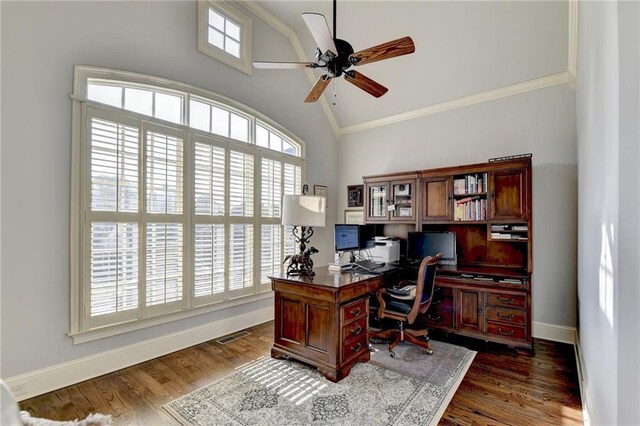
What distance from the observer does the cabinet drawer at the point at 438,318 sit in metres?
3.40

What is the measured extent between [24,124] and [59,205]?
2.10ft

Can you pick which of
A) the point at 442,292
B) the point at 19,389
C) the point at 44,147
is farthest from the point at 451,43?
the point at 19,389

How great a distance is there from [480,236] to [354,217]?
6.47ft

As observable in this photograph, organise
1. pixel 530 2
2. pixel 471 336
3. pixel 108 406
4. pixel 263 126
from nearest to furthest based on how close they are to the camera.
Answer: pixel 108 406 → pixel 530 2 → pixel 471 336 → pixel 263 126

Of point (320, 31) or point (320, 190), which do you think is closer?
point (320, 31)

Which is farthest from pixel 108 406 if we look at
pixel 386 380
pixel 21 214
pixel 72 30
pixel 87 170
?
pixel 72 30

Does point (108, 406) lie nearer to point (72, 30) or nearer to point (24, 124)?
point (24, 124)

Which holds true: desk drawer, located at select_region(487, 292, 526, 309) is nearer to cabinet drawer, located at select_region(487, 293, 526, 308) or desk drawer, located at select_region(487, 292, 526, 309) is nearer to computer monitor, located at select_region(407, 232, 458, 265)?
cabinet drawer, located at select_region(487, 293, 526, 308)

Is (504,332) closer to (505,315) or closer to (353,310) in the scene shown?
(505,315)

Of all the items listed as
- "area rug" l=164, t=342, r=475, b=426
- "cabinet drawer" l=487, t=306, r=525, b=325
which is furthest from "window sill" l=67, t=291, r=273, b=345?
"cabinet drawer" l=487, t=306, r=525, b=325

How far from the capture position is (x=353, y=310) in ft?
8.56

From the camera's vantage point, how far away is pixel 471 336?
327 centimetres

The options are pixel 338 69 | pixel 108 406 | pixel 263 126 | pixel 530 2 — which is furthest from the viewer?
pixel 263 126

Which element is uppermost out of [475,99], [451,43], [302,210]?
[451,43]
